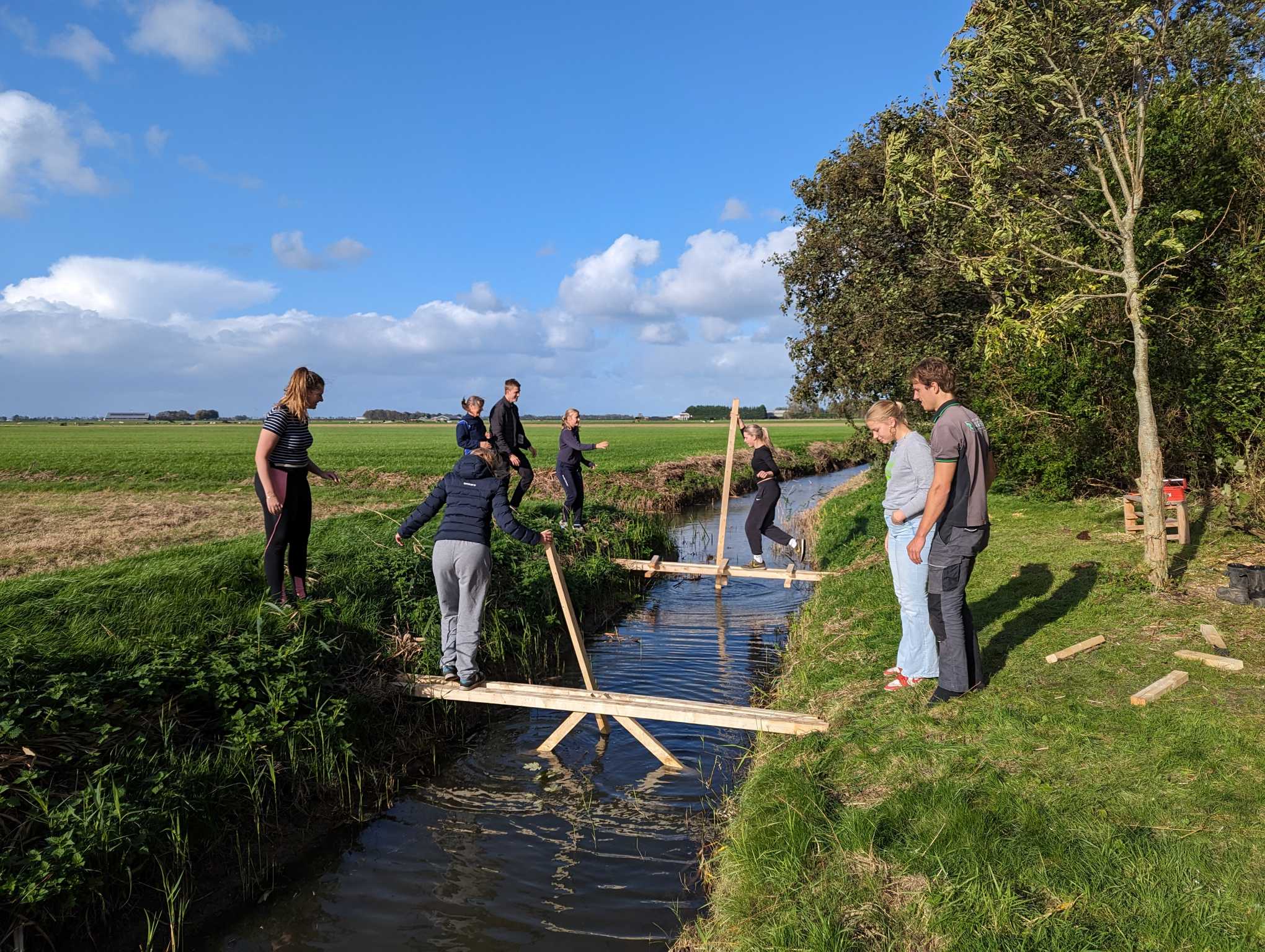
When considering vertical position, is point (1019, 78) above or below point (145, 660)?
above

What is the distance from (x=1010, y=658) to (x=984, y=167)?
5587 mm

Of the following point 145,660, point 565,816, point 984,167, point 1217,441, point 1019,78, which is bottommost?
point 565,816

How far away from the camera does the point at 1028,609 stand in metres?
8.20

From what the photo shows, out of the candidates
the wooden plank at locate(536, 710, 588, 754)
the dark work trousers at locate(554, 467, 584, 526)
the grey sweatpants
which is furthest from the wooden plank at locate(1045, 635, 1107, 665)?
the dark work trousers at locate(554, 467, 584, 526)

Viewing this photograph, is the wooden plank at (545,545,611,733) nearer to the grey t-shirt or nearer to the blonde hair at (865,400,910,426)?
the blonde hair at (865,400,910,426)

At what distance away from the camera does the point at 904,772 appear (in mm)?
4863

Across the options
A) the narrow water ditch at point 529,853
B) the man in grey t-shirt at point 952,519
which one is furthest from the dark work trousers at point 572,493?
the man in grey t-shirt at point 952,519

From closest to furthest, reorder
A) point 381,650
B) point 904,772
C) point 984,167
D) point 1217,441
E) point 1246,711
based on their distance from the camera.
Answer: point 904,772
point 1246,711
point 381,650
point 984,167
point 1217,441

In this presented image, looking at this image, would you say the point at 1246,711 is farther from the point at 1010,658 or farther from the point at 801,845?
the point at 801,845

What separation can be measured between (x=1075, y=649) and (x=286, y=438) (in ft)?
22.8

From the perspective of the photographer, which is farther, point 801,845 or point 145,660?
point 145,660

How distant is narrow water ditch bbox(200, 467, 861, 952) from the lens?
472 cm

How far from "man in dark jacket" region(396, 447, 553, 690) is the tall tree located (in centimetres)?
599

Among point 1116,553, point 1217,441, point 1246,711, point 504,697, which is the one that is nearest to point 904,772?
point 1246,711
